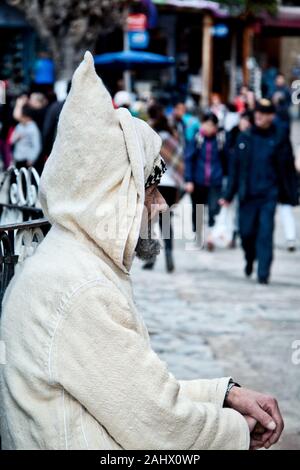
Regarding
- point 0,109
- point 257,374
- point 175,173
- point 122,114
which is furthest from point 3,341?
point 0,109

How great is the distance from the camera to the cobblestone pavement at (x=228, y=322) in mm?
6590

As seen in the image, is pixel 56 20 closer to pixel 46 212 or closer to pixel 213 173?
pixel 213 173

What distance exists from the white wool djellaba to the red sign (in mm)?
21071

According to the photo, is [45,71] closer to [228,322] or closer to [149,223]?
[228,322]

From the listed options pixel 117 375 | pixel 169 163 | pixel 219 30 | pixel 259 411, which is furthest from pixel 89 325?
pixel 219 30

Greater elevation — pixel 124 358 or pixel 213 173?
pixel 124 358

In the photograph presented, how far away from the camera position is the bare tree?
20.0 meters

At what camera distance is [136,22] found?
2373cm

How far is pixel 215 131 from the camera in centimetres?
1291

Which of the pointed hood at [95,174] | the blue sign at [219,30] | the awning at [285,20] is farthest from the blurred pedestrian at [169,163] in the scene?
the awning at [285,20]

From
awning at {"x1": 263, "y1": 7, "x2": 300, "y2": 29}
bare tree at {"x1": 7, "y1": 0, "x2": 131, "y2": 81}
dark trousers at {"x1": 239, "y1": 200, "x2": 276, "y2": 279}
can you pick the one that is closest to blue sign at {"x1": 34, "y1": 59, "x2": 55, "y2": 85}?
bare tree at {"x1": 7, "y1": 0, "x2": 131, "y2": 81}

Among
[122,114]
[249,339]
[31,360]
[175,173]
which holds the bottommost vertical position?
[249,339]

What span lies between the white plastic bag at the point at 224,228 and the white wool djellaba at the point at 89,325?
987cm
